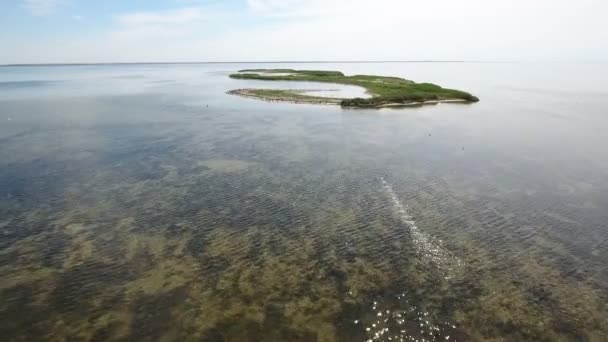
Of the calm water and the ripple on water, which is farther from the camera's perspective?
the ripple on water

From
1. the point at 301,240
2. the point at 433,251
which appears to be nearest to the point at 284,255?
the point at 301,240

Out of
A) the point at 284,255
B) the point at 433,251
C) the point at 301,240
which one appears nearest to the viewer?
the point at 284,255

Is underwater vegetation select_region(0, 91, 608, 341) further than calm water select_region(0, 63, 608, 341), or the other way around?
calm water select_region(0, 63, 608, 341)

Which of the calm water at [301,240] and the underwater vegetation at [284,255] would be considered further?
the calm water at [301,240]

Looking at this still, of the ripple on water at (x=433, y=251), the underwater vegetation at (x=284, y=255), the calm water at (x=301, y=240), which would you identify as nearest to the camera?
the underwater vegetation at (x=284, y=255)

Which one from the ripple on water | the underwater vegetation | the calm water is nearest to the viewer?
the underwater vegetation

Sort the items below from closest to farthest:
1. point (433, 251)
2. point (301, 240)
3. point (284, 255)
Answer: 1. point (284, 255)
2. point (433, 251)
3. point (301, 240)

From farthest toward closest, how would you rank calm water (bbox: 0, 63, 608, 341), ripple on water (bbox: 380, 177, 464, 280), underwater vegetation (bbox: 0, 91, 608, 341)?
ripple on water (bbox: 380, 177, 464, 280) → calm water (bbox: 0, 63, 608, 341) → underwater vegetation (bbox: 0, 91, 608, 341)

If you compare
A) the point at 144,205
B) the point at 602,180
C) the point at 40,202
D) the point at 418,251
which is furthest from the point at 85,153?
the point at 602,180

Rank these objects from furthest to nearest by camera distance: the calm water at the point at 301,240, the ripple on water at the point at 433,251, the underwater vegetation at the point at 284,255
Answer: the ripple on water at the point at 433,251 → the calm water at the point at 301,240 → the underwater vegetation at the point at 284,255

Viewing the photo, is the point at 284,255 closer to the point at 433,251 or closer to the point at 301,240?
the point at 301,240
